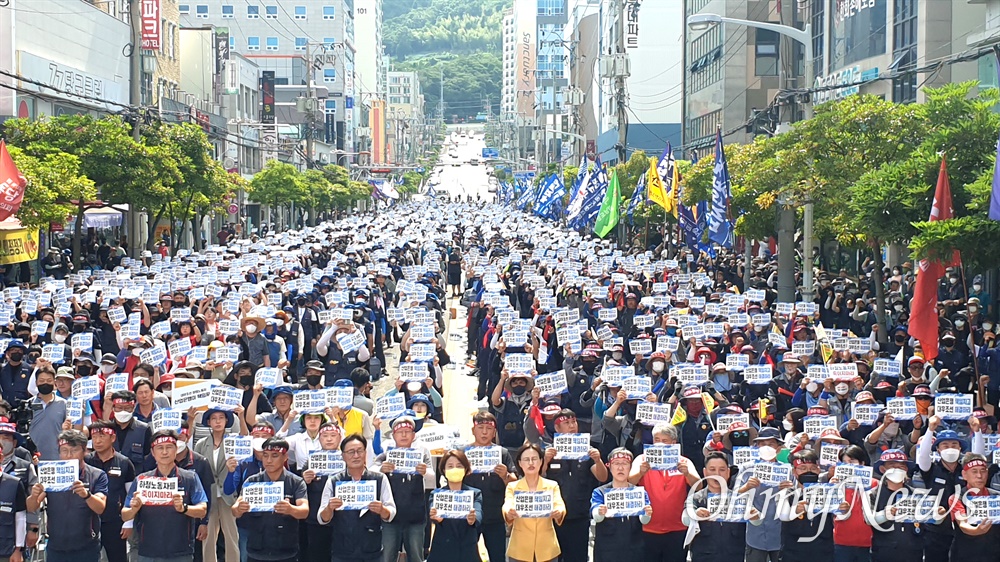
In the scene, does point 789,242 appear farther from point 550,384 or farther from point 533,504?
point 533,504

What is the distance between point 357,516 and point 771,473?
112 inches

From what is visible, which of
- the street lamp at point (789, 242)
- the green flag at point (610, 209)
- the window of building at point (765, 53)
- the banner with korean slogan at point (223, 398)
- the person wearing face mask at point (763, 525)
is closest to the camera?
the person wearing face mask at point (763, 525)

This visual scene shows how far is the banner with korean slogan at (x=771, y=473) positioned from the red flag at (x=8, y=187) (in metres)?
18.1

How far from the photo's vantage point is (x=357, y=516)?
9.73 meters

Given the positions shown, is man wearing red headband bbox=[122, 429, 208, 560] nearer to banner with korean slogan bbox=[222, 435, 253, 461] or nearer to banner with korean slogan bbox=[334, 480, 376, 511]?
banner with korean slogan bbox=[222, 435, 253, 461]

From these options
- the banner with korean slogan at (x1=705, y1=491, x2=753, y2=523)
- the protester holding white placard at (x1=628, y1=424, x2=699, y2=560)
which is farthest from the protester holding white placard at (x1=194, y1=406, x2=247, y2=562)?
the banner with korean slogan at (x1=705, y1=491, x2=753, y2=523)

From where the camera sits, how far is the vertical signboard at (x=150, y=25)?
5594 centimetres

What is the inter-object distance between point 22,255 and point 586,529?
2254 cm

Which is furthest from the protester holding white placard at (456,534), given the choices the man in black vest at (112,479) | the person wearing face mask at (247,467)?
the man in black vest at (112,479)

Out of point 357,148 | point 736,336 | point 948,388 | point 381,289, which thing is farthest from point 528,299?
point 357,148

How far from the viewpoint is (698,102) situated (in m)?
76.7

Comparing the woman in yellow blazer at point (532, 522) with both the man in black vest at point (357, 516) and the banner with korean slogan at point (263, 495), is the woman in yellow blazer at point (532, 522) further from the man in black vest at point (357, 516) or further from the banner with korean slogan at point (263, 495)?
the banner with korean slogan at point (263, 495)

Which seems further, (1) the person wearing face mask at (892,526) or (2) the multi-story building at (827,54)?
(2) the multi-story building at (827,54)

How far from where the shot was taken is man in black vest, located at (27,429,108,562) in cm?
972
